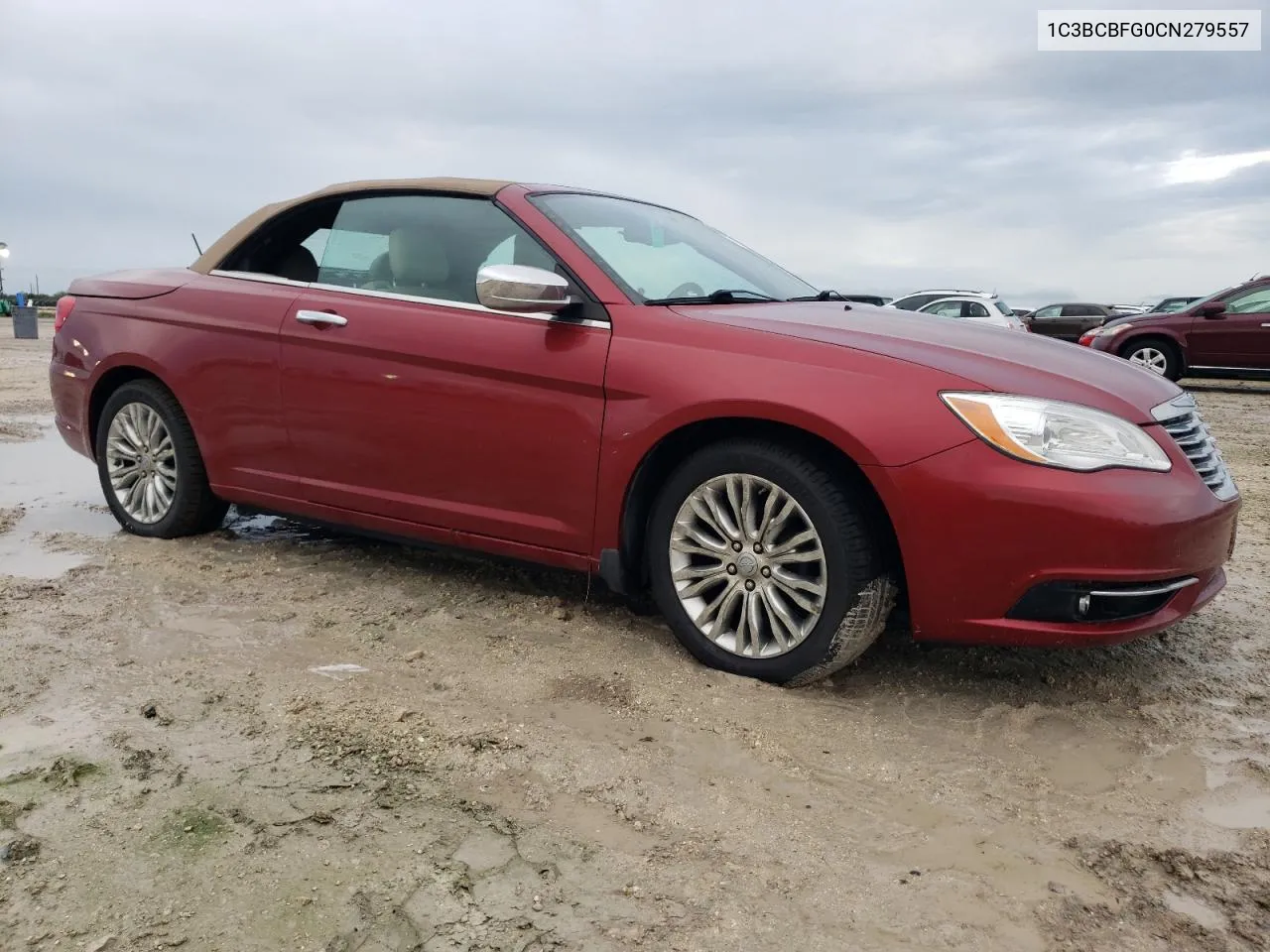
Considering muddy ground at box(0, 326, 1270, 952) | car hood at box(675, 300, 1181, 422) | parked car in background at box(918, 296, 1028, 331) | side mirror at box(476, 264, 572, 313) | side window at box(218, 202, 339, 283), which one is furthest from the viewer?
parked car in background at box(918, 296, 1028, 331)

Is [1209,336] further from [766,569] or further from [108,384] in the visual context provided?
[108,384]

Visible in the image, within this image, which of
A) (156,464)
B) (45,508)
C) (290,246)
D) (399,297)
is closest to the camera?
(399,297)

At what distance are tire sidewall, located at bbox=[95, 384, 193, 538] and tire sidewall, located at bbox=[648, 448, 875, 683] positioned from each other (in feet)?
7.67

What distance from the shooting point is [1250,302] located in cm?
1410

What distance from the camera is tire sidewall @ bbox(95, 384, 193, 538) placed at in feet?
15.0

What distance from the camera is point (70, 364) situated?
195 inches

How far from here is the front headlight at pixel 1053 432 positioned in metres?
2.84

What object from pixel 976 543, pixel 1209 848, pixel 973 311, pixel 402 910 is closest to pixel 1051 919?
pixel 1209 848

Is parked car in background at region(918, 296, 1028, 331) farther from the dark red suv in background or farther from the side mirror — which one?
the side mirror

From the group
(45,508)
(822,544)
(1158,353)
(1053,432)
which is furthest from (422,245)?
(1158,353)

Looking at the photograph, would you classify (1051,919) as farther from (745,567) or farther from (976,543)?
(745,567)

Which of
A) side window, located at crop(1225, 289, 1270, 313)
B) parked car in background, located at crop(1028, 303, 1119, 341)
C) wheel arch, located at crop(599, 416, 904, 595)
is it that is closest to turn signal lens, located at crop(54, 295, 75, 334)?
wheel arch, located at crop(599, 416, 904, 595)

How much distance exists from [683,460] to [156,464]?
2689 mm

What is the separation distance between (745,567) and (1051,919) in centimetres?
137
